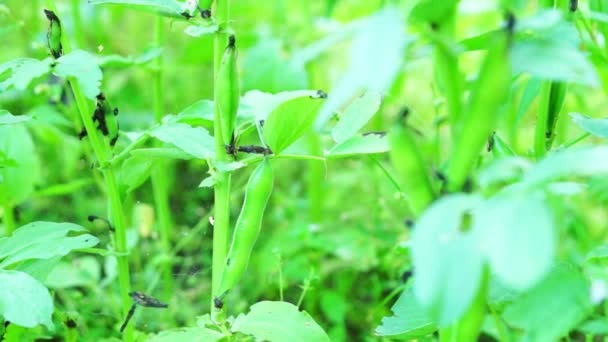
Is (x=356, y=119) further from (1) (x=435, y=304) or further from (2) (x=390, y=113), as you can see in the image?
(2) (x=390, y=113)

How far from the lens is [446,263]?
445 millimetres

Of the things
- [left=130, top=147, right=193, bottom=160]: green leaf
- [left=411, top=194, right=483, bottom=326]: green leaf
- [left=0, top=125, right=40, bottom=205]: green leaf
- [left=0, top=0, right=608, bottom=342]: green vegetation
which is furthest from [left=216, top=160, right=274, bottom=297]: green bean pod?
[left=0, top=125, right=40, bottom=205]: green leaf

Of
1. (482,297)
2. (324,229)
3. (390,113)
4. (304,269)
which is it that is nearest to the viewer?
(482,297)

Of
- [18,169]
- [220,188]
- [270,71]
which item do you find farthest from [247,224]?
[270,71]

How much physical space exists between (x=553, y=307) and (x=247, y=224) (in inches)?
14.3

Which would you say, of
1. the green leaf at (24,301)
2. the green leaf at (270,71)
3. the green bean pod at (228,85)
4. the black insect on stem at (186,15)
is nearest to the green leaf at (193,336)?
the green leaf at (24,301)

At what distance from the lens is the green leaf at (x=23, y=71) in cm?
74

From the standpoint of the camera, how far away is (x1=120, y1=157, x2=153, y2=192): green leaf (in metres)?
0.96

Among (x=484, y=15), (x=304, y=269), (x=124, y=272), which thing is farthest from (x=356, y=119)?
(x=484, y=15)

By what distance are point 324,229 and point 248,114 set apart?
2.43 ft

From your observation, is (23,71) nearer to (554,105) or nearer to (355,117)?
(355,117)

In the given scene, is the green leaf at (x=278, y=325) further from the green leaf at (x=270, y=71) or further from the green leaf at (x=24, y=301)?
the green leaf at (x=270, y=71)

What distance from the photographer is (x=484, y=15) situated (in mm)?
2137

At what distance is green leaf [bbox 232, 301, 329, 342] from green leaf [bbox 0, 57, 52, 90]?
13.6 inches
